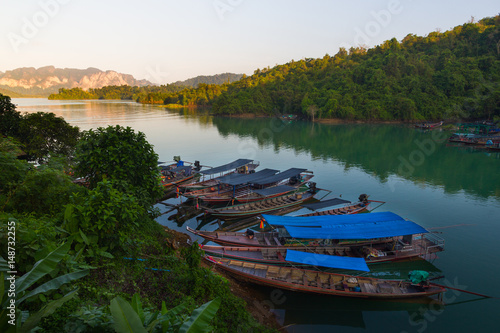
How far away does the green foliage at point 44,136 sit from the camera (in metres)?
19.8

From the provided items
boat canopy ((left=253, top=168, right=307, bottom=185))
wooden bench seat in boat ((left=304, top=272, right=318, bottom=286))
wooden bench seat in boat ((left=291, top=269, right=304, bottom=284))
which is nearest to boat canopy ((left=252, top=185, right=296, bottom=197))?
boat canopy ((left=253, top=168, right=307, bottom=185))

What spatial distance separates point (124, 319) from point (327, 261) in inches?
356

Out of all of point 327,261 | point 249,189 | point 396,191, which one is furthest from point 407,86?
point 327,261

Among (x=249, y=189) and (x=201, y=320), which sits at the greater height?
(x=201, y=320)

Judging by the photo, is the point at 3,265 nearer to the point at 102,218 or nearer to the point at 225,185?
the point at 102,218

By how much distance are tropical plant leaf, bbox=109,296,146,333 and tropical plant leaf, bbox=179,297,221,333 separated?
39cm

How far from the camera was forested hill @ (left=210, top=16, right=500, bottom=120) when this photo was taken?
6319 centimetres

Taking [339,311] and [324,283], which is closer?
[339,311]

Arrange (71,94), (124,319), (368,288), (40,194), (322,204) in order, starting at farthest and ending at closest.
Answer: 1. (71,94)
2. (322,204)
3. (368,288)
4. (40,194)
5. (124,319)

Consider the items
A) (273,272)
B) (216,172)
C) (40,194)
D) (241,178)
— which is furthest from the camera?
(216,172)

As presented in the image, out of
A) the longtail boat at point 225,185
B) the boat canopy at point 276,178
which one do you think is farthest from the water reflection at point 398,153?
the longtail boat at point 225,185

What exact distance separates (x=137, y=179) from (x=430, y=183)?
81.7 ft

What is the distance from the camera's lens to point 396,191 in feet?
74.6

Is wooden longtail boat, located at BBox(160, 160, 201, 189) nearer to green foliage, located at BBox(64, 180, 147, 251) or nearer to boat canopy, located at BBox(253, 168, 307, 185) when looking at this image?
boat canopy, located at BBox(253, 168, 307, 185)
